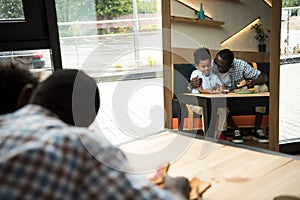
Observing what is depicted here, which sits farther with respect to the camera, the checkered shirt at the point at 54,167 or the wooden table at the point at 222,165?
the wooden table at the point at 222,165

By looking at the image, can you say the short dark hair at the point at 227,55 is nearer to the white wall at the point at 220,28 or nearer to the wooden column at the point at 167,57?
the white wall at the point at 220,28

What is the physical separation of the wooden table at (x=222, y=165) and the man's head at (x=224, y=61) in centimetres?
106

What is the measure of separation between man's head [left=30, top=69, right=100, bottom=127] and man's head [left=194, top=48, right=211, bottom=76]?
1.70 metres

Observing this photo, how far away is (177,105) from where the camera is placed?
2.62 metres

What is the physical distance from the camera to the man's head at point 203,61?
2.51m

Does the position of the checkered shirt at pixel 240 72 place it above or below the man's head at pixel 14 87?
below

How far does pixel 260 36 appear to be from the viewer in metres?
2.53

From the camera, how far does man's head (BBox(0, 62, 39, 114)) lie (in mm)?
805

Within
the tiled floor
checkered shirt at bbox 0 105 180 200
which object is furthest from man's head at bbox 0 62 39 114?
the tiled floor

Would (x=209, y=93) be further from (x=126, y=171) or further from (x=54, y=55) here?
(x=126, y=171)

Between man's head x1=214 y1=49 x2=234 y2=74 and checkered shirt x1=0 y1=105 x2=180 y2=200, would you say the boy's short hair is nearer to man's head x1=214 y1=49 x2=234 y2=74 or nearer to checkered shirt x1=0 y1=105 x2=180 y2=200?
man's head x1=214 y1=49 x2=234 y2=74

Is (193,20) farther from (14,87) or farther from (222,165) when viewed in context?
(14,87)

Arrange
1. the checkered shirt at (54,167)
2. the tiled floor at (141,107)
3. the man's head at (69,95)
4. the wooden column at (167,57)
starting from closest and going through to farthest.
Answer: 1. the checkered shirt at (54,167)
2. the man's head at (69,95)
3. the tiled floor at (141,107)
4. the wooden column at (167,57)

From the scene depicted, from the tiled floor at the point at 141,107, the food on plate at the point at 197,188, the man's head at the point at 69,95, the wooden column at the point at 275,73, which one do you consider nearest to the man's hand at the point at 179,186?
the food on plate at the point at 197,188
